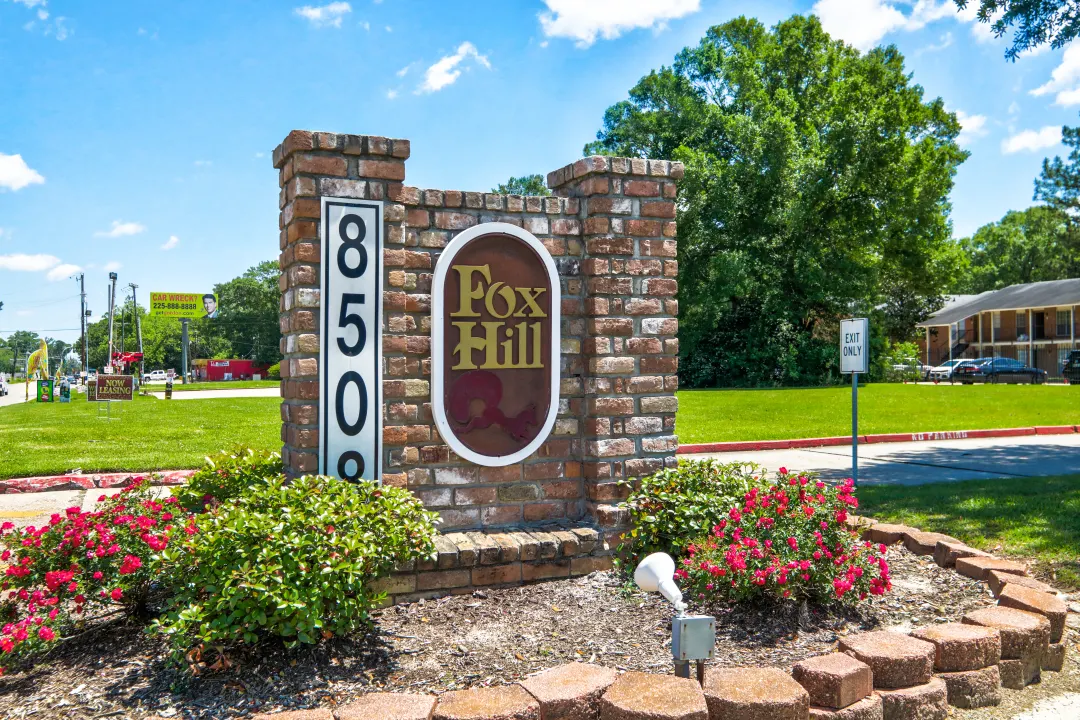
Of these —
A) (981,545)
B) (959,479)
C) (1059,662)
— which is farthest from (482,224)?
(959,479)

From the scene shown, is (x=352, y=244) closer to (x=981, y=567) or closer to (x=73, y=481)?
(x=981, y=567)

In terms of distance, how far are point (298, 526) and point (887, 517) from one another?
5.43 m

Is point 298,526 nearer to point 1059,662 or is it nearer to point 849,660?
point 849,660

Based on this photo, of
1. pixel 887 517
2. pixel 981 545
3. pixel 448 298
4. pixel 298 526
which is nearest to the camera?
pixel 298 526

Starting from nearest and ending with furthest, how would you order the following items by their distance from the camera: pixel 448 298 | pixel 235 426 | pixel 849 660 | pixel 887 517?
pixel 849 660 < pixel 448 298 < pixel 887 517 < pixel 235 426

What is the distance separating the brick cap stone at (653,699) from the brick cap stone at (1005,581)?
8.29 ft

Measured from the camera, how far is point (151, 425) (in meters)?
16.1

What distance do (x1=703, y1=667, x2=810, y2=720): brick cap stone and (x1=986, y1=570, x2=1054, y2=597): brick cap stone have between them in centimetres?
213

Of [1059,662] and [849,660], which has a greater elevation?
[849,660]

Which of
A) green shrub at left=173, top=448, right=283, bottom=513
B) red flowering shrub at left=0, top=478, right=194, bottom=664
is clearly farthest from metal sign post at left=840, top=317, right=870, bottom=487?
red flowering shrub at left=0, top=478, right=194, bottom=664

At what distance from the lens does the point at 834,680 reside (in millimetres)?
3172

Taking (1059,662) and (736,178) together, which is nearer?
(1059,662)

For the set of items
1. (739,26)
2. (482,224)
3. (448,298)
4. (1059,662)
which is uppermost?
(739,26)

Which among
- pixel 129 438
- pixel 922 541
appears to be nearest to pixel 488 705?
pixel 922 541
